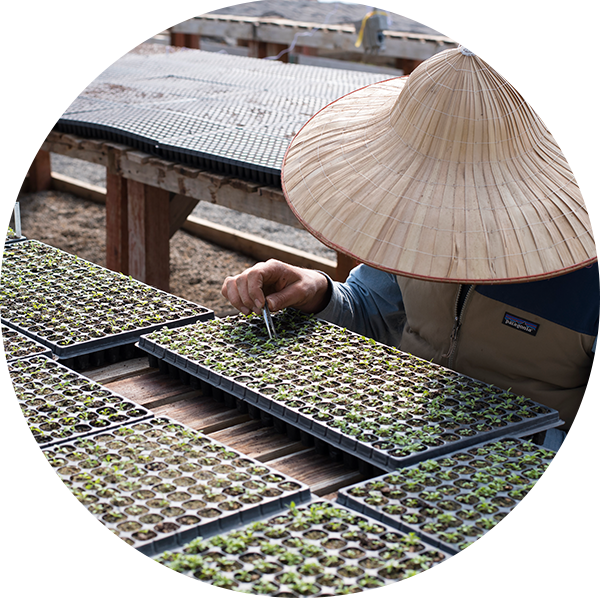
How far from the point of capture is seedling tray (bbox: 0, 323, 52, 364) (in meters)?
1.43

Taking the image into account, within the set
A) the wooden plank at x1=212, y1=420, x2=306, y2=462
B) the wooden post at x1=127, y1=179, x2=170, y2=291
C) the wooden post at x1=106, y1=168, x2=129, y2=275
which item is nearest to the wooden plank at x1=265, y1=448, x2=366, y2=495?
the wooden plank at x1=212, y1=420, x2=306, y2=462

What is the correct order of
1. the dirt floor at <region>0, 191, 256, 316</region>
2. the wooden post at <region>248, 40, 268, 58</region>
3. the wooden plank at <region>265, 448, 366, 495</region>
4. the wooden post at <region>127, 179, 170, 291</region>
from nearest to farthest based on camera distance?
the wooden plank at <region>265, 448, 366, 495</region>, the wooden post at <region>127, 179, 170, 291</region>, the dirt floor at <region>0, 191, 256, 316</region>, the wooden post at <region>248, 40, 268, 58</region>

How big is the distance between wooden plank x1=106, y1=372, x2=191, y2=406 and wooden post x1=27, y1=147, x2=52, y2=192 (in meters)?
4.30

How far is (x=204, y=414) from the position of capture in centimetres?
137

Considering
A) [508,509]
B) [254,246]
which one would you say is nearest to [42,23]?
[254,246]

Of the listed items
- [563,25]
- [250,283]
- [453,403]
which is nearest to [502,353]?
[453,403]

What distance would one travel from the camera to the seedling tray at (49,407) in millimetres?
1182

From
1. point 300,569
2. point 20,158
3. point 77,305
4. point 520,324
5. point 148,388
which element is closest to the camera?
point 300,569

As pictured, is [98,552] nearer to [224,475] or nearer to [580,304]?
[224,475]

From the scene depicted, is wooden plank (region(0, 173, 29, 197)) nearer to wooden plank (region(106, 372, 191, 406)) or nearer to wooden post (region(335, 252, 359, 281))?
wooden post (region(335, 252, 359, 281))

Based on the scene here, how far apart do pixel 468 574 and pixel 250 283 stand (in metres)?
0.82

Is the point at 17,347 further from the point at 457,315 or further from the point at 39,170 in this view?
the point at 39,170

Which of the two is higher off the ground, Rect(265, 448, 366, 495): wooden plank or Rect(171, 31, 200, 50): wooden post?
Rect(171, 31, 200, 50): wooden post

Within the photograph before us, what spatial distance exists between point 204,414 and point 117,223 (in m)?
2.34
